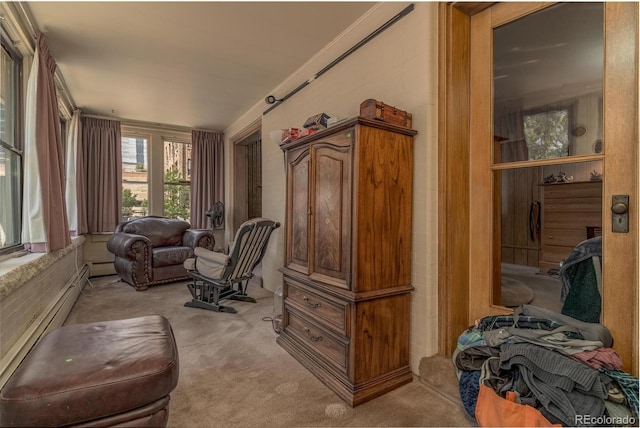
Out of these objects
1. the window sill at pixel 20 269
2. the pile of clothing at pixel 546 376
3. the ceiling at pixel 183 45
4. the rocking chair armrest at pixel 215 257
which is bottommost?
the pile of clothing at pixel 546 376

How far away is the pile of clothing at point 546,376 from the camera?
3.85 feet

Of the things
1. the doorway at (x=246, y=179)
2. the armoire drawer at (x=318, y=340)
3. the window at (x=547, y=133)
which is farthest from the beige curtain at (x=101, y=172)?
the window at (x=547, y=133)

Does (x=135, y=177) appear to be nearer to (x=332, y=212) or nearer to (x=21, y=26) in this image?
(x=21, y=26)

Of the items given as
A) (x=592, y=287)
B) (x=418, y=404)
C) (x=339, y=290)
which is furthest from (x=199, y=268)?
(x=592, y=287)

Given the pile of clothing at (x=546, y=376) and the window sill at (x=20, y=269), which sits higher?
the window sill at (x=20, y=269)

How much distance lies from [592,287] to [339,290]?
4.04 feet

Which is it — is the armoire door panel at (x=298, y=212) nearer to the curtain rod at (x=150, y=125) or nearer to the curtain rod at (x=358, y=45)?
the curtain rod at (x=358, y=45)

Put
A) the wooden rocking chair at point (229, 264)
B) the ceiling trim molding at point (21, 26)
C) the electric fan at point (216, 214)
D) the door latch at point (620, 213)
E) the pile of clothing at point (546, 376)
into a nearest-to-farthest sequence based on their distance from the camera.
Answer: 1. the pile of clothing at point (546, 376)
2. the door latch at point (620, 213)
3. the ceiling trim molding at point (21, 26)
4. the wooden rocking chair at point (229, 264)
5. the electric fan at point (216, 214)

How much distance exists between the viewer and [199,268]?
11.3 feet

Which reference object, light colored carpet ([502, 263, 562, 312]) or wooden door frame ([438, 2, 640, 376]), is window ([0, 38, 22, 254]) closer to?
wooden door frame ([438, 2, 640, 376])

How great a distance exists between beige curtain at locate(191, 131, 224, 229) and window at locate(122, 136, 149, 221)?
0.80 metres

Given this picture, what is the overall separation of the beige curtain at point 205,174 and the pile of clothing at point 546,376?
509cm

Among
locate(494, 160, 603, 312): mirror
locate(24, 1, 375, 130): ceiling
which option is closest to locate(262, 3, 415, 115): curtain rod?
locate(24, 1, 375, 130): ceiling

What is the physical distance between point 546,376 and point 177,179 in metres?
5.94
